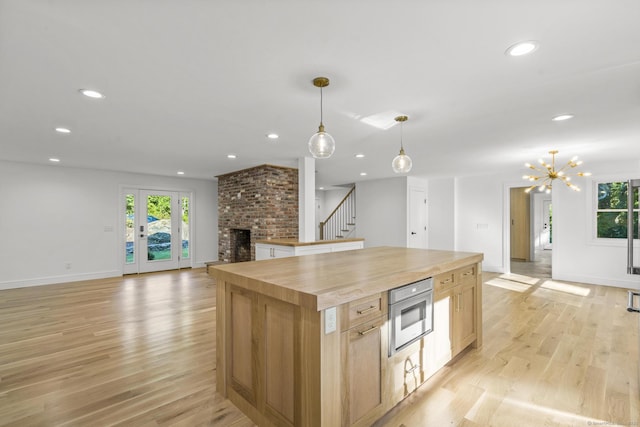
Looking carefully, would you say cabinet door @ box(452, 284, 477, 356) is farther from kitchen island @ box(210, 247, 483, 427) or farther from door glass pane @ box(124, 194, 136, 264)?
door glass pane @ box(124, 194, 136, 264)

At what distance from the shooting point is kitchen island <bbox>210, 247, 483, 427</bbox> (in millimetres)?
1509

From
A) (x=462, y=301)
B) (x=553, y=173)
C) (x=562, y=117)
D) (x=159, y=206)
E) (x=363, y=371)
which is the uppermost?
(x=562, y=117)

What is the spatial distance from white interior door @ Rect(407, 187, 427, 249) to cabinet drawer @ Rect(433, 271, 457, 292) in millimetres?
4844

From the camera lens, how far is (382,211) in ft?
25.5

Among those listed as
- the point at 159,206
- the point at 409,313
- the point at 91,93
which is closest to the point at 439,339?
the point at 409,313

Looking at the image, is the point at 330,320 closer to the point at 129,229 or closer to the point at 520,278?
the point at 520,278

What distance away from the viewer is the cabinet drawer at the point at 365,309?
161 cm

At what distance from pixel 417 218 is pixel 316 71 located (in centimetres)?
616

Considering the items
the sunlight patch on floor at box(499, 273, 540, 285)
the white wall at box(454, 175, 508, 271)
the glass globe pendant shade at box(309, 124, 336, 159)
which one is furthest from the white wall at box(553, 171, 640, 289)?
the glass globe pendant shade at box(309, 124, 336, 159)

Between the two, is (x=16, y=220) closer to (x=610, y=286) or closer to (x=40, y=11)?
(x=40, y=11)

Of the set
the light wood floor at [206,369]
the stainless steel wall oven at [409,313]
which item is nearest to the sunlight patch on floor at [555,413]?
the light wood floor at [206,369]

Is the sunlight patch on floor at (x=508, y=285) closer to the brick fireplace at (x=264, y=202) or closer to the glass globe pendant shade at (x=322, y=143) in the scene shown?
the brick fireplace at (x=264, y=202)

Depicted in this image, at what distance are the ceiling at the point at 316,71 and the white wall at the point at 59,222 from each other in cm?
232

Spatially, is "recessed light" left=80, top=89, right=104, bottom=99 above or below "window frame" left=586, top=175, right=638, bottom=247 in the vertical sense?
above
